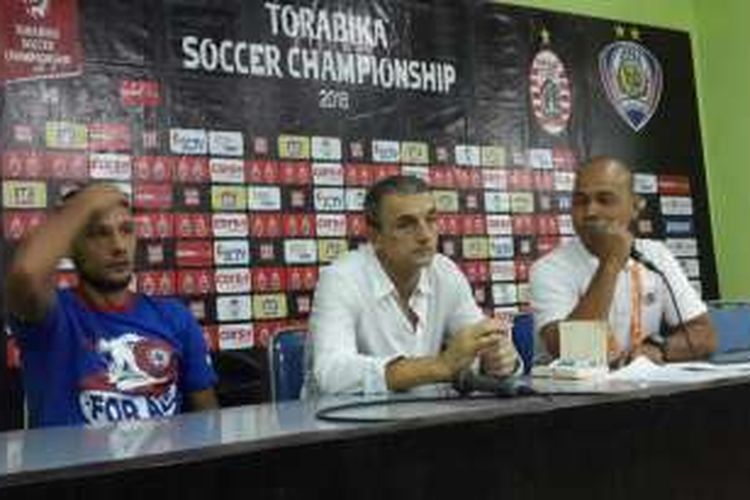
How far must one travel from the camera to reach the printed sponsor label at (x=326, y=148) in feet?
12.0

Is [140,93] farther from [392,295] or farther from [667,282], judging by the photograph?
[667,282]

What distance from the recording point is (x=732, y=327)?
3260mm

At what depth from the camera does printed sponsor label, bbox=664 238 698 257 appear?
15.0ft

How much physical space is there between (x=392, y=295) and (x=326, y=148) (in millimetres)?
1203

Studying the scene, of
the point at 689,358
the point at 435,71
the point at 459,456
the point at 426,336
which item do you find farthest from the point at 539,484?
the point at 435,71

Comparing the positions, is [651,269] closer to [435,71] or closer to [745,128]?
[435,71]

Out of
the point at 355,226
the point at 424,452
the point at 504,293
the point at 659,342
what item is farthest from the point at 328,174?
the point at 424,452

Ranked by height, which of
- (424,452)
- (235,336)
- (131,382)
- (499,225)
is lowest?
(424,452)

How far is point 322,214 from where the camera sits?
3645 millimetres

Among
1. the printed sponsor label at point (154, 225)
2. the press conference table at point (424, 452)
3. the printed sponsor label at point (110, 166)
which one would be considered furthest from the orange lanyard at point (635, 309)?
the printed sponsor label at point (110, 166)

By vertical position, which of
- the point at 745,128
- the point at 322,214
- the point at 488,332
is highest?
the point at 745,128

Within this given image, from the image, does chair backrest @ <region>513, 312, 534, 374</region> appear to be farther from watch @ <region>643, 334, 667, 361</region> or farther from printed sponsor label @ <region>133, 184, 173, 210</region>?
printed sponsor label @ <region>133, 184, 173, 210</region>

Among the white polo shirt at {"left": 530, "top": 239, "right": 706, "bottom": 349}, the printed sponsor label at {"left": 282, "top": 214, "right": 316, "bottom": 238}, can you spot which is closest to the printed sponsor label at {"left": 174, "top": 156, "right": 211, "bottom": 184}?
the printed sponsor label at {"left": 282, "top": 214, "right": 316, "bottom": 238}

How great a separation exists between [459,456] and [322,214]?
7.12 feet
